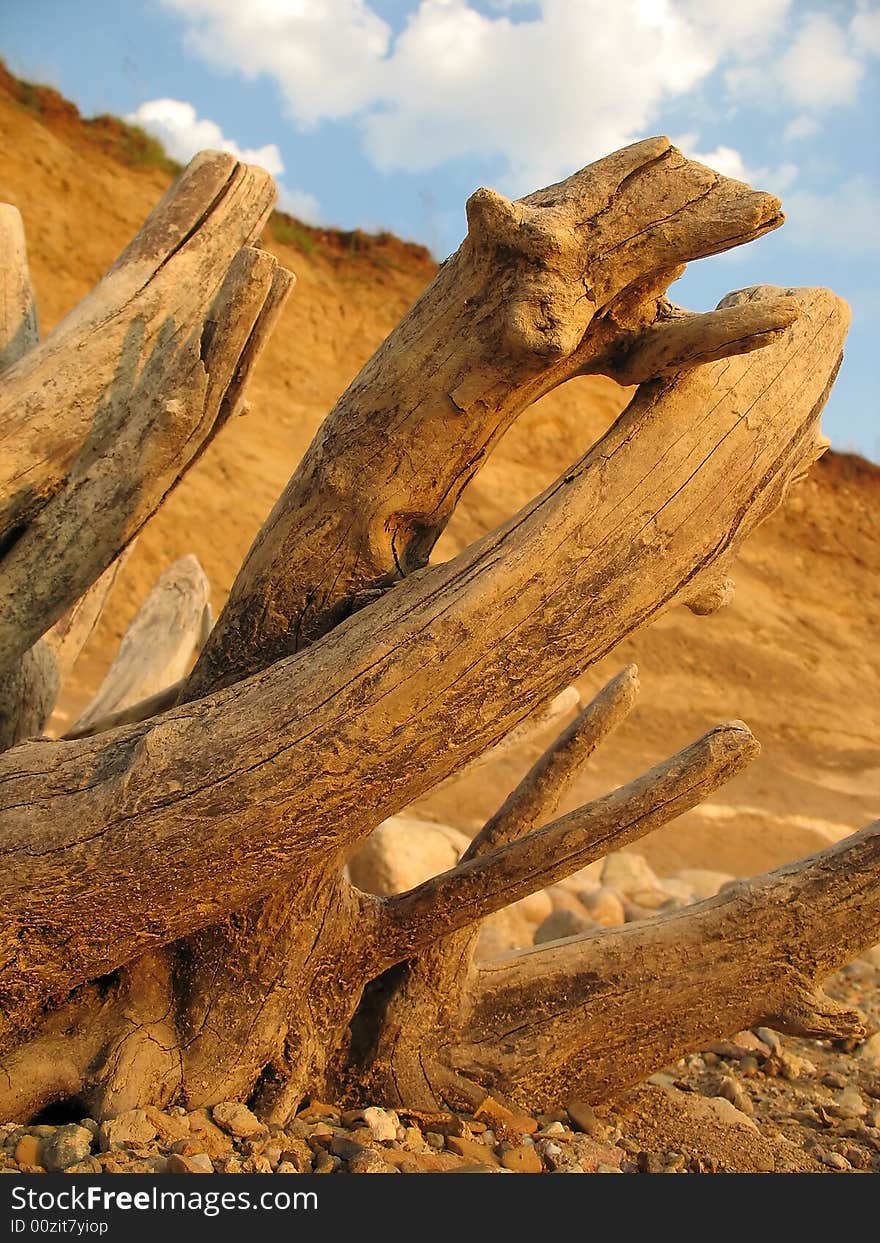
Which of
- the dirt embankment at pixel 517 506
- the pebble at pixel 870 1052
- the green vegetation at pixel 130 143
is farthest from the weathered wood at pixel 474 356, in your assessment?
the green vegetation at pixel 130 143

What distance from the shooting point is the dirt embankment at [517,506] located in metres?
9.95

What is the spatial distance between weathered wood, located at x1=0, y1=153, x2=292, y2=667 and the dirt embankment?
6.10m

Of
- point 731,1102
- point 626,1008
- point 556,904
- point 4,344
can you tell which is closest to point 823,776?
point 556,904

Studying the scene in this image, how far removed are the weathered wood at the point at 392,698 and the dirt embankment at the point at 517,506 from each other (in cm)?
656

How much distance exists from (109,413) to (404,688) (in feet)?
4.29

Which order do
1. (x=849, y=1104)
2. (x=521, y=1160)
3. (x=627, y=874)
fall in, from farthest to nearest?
(x=627, y=874) → (x=849, y=1104) → (x=521, y=1160)

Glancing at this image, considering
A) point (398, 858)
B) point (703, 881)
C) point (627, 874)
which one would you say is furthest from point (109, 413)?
point (703, 881)

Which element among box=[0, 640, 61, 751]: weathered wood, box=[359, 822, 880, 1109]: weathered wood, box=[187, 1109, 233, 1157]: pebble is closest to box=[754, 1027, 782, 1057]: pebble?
box=[359, 822, 880, 1109]: weathered wood

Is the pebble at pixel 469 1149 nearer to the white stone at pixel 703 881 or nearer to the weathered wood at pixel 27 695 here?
the weathered wood at pixel 27 695

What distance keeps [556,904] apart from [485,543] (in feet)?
11.8

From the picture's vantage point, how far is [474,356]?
6.83 ft

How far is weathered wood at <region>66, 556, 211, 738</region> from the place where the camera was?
156 inches

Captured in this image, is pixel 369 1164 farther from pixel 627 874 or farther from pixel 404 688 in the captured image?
pixel 627 874

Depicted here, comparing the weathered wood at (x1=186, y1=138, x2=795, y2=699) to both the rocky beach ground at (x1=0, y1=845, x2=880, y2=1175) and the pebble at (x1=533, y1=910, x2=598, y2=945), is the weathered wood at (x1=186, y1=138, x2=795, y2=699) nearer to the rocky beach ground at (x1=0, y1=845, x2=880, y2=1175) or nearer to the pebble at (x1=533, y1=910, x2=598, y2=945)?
the rocky beach ground at (x1=0, y1=845, x2=880, y2=1175)
